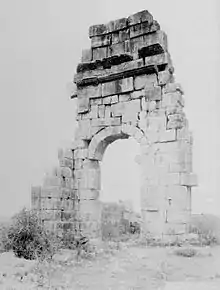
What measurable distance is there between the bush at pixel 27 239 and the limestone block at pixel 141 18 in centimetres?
587

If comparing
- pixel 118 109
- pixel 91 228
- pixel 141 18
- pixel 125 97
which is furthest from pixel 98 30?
pixel 91 228

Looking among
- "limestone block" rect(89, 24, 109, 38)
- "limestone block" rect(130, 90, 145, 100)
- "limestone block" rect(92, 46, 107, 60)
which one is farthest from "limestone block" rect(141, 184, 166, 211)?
"limestone block" rect(89, 24, 109, 38)

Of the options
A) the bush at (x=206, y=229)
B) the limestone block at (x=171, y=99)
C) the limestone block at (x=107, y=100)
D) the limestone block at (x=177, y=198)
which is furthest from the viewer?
the limestone block at (x=107, y=100)

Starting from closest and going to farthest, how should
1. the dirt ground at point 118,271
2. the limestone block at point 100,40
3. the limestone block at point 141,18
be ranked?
the dirt ground at point 118,271 < the limestone block at point 141,18 < the limestone block at point 100,40

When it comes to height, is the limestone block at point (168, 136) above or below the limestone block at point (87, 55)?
below

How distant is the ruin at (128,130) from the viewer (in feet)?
34.3

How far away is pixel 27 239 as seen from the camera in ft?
28.0

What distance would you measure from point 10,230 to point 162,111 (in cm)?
470

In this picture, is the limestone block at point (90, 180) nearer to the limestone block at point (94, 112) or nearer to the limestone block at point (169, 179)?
the limestone block at point (94, 112)

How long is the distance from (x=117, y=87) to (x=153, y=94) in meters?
1.09

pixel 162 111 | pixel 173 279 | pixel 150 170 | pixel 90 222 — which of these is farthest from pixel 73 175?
pixel 173 279

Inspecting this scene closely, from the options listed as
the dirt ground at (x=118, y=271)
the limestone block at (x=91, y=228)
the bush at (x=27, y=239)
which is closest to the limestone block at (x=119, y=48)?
the limestone block at (x=91, y=228)

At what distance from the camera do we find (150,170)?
10758 mm

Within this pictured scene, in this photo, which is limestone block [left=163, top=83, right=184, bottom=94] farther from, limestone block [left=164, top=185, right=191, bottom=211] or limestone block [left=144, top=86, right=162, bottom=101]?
limestone block [left=164, top=185, right=191, bottom=211]
